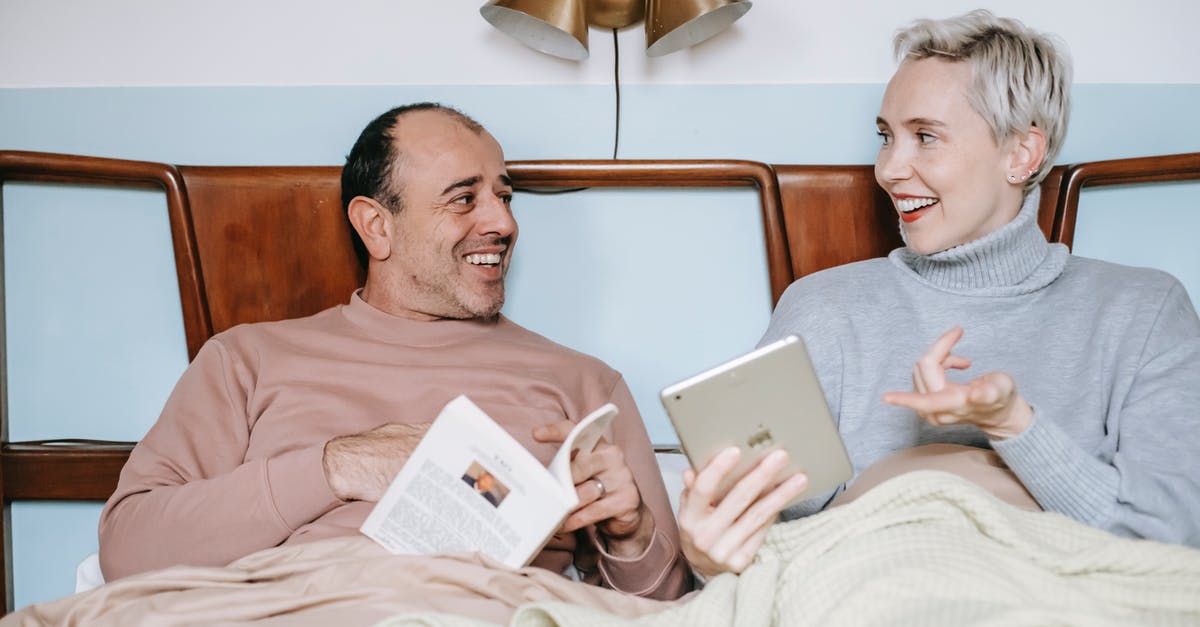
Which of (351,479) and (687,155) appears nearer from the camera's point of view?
(351,479)

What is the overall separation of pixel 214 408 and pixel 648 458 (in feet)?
2.02

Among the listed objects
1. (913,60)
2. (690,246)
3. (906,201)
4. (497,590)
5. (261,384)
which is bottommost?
(497,590)

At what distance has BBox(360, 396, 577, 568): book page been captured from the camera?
1.09m

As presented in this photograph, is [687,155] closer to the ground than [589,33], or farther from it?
closer to the ground

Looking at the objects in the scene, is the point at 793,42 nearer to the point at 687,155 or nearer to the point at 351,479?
the point at 687,155

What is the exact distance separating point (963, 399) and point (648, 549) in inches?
18.1

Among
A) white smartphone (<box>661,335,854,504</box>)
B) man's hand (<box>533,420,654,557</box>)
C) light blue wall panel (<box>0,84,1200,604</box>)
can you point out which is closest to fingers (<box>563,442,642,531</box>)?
man's hand (<box>533,420,654,557</box>)

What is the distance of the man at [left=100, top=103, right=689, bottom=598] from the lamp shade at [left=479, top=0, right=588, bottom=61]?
0.23 metres

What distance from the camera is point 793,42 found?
6.07ft

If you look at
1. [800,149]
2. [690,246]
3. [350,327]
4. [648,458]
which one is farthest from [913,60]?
[350,327]

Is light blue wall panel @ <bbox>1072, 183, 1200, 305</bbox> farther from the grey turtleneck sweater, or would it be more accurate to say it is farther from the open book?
the open book

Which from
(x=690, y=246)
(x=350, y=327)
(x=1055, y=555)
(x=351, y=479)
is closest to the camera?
(x=1055, y=555)

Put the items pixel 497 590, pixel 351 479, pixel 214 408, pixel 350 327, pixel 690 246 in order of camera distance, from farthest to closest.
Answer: pixel 690 246
pixel 350 327
pixel 214 408
pixel 351 479
pixel 497 590

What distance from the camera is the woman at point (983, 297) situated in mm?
1304
